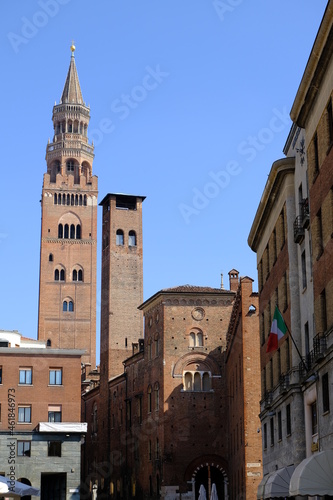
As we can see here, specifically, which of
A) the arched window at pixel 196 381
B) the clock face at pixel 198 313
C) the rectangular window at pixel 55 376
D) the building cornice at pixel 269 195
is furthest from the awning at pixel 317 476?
the clock face at pixel 198 313

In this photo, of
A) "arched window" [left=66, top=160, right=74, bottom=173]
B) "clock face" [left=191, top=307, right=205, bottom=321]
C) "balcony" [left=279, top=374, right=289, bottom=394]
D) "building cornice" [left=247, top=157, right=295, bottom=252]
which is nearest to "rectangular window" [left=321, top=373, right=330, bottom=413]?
"balcony" [left=279, top=374, right=289, bottom=394]

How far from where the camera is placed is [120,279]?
83.6m

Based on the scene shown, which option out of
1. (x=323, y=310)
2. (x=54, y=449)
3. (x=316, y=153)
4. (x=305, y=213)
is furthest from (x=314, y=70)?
(x=54, y=449)

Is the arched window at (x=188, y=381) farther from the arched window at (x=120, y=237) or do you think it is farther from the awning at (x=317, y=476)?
the awning at (x=317, y=476)

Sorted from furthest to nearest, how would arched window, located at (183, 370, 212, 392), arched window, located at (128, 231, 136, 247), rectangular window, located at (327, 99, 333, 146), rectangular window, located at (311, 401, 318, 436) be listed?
arched window, located at (128, 231, 136, 247) < arched window, located at (183, 370, 212, 392) < rectangular window, located at (311, 401, 318, 436) < rectangular window, located at (327, 99, 333, 146)

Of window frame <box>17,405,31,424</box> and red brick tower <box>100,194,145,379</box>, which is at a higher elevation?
red brick tower <box>100,194,145,379</box>

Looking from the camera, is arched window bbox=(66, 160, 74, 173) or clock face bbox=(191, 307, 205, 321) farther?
arched window bbox=(66, 160, 74, 173)

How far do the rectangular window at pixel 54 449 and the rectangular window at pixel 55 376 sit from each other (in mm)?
4193

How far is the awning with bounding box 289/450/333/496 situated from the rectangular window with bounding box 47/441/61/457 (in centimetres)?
3731

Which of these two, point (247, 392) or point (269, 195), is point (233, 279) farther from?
point (269, 195)

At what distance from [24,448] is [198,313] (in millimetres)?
17223

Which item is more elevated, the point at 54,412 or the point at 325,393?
the point at 54,412

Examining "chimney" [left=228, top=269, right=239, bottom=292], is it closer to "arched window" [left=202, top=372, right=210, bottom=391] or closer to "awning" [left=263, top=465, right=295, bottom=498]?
"arched window" [left=202, top=372, right=210, bottom=391]

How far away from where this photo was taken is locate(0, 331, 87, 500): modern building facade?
59.5 metres
